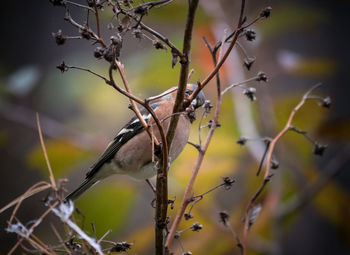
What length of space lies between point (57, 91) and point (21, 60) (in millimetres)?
2557

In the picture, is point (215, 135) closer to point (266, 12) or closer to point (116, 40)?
point (266, 12)

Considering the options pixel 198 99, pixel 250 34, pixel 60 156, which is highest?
pixel 60 156

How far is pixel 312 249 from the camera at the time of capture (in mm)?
3934

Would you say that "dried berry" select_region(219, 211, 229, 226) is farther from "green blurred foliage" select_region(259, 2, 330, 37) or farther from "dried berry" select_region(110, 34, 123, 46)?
"green blurred foliage" select_region(259, 2, 330, 37)

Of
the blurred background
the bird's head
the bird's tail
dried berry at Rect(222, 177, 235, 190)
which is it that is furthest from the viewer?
the blurred background

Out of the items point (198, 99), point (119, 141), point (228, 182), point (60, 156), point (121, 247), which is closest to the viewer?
point (121, 247)

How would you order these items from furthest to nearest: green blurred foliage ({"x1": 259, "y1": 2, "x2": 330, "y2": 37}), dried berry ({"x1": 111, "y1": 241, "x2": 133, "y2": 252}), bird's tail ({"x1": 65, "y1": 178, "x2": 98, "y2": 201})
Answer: green blurred foliage ({"x1": 259, "y1": 2, "x2": 330, "y2": 37}) < bird's tail ({"x1": 65, "y1": 178, "x2": 98, "y2": 201}) < dried berry ({"x1": 111, "y1": 241, "x2": 133, "y2": 252})

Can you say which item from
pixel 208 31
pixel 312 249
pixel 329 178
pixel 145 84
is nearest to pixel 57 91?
pixel 145 84

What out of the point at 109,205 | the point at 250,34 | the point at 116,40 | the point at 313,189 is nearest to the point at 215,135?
the point at 313,189

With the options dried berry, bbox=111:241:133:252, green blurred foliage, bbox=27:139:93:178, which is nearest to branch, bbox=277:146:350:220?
green blurred foliage, bbox=27:139:93:178

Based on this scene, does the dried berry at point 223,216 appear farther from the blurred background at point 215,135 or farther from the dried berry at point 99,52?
the blurred background at point 215,135

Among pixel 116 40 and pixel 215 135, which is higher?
pixel 215 135

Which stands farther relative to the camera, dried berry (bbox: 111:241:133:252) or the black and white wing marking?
the black and white wing marking

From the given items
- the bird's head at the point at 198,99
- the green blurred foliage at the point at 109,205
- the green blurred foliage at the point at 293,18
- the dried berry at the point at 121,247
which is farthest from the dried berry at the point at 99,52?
the green blurred foliage at the point at 293,18
